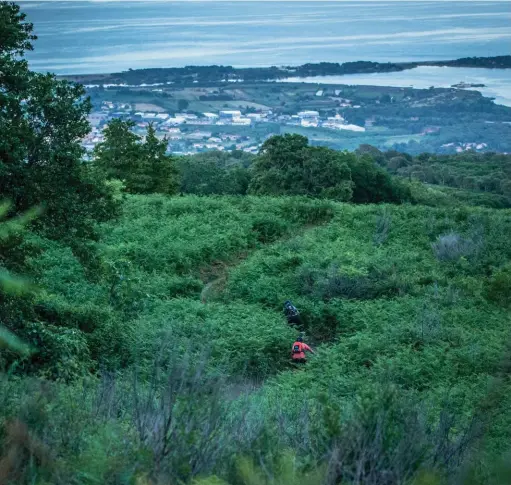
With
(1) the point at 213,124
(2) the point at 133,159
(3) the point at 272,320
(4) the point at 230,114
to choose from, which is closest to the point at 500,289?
(3) the point at 272,320

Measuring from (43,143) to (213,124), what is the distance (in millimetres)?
46854

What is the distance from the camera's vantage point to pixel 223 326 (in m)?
13.1

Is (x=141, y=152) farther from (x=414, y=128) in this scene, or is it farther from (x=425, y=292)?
(x=414, y=128)

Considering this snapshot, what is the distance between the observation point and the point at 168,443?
5.30 m

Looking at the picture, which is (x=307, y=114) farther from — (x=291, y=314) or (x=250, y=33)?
(x=291, y=314)

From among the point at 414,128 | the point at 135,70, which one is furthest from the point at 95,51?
the point at 414,128

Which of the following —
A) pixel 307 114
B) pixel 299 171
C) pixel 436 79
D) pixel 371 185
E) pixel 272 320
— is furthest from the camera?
pixel 436 79

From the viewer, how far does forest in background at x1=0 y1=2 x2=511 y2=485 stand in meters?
5.30

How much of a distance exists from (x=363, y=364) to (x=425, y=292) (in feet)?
13.2

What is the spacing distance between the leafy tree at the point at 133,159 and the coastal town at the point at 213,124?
1705 centimetres

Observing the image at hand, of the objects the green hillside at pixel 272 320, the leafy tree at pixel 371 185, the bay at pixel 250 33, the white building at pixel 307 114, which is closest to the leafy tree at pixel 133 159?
the green hillside at pixel 272 320

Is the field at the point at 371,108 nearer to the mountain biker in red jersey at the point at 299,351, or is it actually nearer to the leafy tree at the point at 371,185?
the leafy tree at the point at 371,185

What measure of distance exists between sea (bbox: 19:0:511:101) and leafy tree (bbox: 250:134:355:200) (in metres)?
27.6

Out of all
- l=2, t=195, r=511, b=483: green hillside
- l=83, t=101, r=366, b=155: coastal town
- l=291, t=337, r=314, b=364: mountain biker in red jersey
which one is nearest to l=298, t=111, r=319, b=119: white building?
l=83, t=101, r=366, b=155: coastal town
